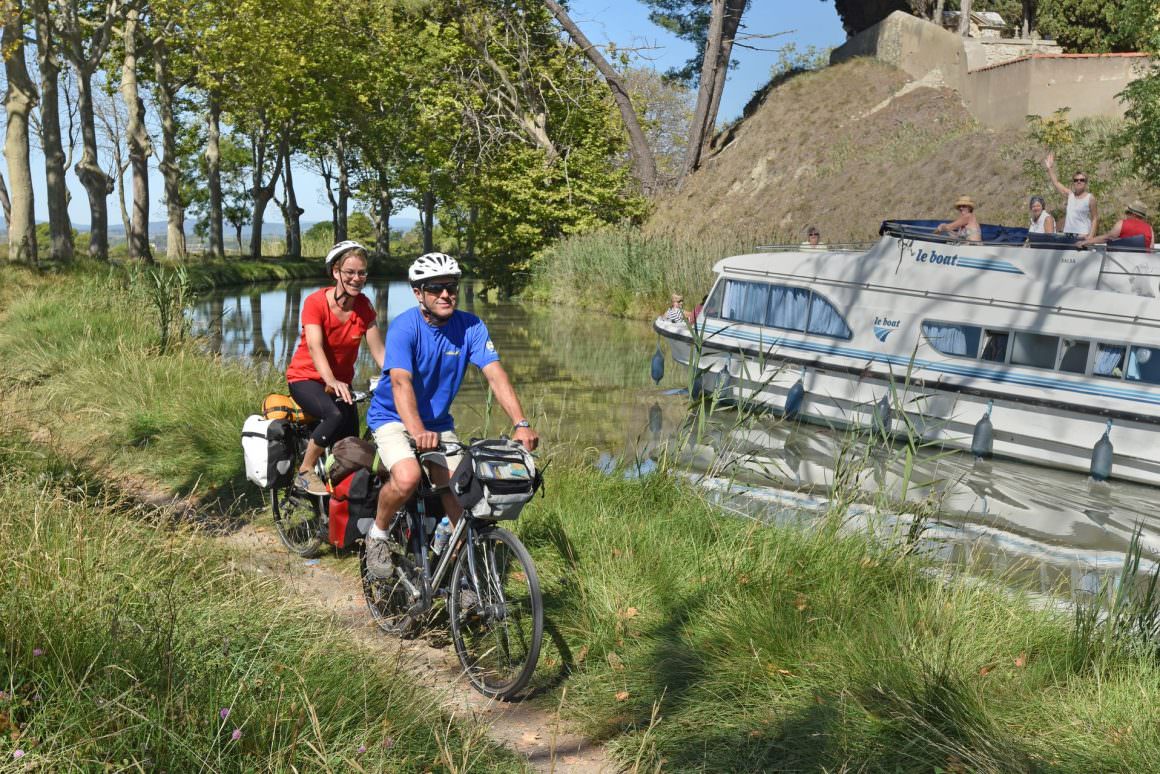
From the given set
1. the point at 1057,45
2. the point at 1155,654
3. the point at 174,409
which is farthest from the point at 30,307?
the point at 1057,45

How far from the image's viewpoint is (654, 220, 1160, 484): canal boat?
45.5ft

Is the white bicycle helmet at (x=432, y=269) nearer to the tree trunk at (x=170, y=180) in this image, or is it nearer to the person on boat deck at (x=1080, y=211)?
the person on boat deck at (x=1080, y=211)

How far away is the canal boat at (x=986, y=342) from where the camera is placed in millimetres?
13875

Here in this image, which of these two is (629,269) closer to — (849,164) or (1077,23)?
(849,164)

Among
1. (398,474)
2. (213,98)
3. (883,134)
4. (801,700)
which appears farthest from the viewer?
(213,98)

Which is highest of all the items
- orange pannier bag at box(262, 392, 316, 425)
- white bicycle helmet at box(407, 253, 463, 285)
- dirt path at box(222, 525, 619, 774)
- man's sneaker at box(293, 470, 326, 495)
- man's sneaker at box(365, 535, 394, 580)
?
white bicycle helmet at box(407, 253, 463, 285)

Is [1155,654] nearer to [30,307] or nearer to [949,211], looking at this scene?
[30,307]

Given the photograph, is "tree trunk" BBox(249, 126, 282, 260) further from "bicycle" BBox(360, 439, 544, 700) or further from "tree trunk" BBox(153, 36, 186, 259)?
"bicycle" BBox(360, 439, 544, 700)

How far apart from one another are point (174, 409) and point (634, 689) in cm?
708

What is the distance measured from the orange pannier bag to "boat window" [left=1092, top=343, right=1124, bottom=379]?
1066 centimetres

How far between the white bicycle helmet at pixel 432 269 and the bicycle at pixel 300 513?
1.87 meters

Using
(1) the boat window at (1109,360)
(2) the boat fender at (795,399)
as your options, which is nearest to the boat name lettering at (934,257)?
(1) the boat window at (1109,360)

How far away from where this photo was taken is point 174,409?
10.7 metres

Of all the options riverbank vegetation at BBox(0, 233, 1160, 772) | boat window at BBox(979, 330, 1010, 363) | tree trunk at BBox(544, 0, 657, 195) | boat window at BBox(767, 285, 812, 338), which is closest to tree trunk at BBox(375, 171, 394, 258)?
tree trunk at BBox(544, 0, 657, 195)
